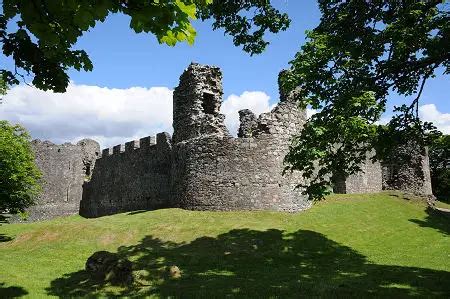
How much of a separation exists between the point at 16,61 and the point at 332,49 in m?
9.41

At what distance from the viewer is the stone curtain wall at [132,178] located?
2820cm

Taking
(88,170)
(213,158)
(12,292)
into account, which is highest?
(88,170)

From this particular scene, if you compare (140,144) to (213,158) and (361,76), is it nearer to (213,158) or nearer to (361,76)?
(213,158)

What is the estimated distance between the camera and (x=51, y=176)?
39.3 meters

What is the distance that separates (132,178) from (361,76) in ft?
71.6

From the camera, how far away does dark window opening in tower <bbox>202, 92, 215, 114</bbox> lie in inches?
984

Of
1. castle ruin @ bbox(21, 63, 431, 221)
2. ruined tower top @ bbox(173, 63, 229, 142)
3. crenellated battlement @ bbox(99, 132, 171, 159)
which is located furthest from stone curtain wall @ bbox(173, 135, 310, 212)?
crenellated battlement @ bbox(99, 132, 171, 159)

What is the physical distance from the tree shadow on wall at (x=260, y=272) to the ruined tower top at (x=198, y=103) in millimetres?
7172

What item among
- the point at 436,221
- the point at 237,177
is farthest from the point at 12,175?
the point at 436,221

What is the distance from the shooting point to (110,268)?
1284 cm

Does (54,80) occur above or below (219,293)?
above

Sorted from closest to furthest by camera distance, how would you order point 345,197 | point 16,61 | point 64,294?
point 16,61
point 64,294
point 345,197

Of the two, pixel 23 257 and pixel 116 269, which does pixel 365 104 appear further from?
pixel 23 257

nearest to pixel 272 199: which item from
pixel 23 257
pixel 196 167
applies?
pixel 196 167
